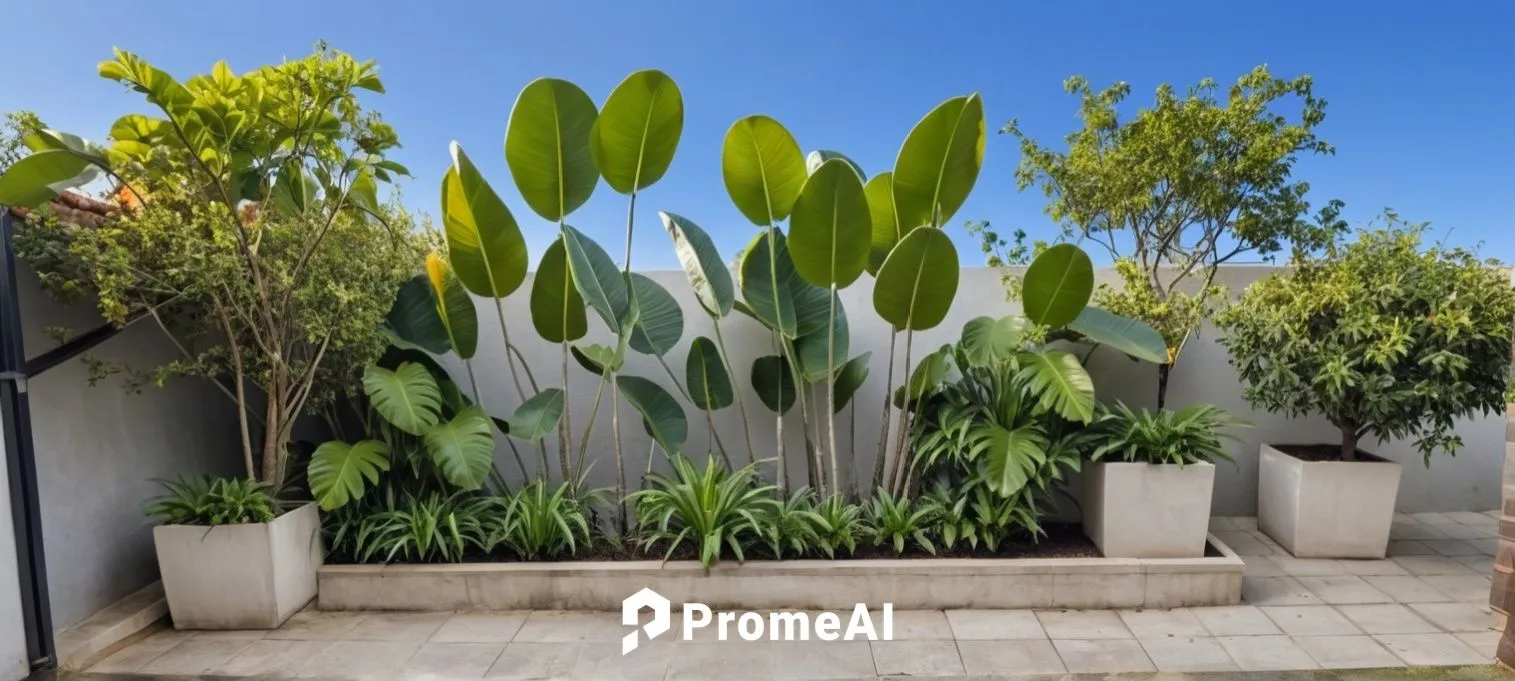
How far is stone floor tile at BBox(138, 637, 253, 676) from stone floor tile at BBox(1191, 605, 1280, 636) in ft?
14.2

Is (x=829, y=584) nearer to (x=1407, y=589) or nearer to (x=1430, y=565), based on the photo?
(x=1407, y=589)

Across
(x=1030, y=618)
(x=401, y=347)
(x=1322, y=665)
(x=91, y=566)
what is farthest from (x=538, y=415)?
(x=1322, y=665)

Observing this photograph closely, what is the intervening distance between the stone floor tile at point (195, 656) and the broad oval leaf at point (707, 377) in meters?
2.48

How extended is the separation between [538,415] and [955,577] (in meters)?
2.36


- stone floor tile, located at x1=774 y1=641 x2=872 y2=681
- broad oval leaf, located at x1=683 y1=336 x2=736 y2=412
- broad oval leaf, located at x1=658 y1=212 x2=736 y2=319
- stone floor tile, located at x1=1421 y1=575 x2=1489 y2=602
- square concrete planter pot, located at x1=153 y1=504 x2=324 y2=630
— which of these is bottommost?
stone floor tile, located at x1=1421 y1=575 x2=1489 y2=602

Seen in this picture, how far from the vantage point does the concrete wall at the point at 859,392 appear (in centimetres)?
464

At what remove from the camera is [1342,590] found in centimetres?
359

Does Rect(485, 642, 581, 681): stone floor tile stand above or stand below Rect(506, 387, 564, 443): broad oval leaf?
below

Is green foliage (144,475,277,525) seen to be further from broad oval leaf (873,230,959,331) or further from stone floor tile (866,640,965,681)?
broad oval leaf (873,230,959,331)

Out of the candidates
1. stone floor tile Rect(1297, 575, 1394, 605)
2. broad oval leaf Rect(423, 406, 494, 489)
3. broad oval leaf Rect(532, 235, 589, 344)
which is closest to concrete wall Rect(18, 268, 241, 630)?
broad oval leaf Rect(423, 406, 494, 489)

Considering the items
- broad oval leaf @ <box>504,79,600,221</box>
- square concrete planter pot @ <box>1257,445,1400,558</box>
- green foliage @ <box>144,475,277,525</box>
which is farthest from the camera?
square concrete planter pot @ <box>1257,445,1400,558</box>

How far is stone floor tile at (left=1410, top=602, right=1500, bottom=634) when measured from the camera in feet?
10.4

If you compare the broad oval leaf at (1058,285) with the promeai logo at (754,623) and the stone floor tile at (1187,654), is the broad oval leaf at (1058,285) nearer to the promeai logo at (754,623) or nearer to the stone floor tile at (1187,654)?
the stone floor tile at (1187,654)

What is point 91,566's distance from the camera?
10.8 feet
